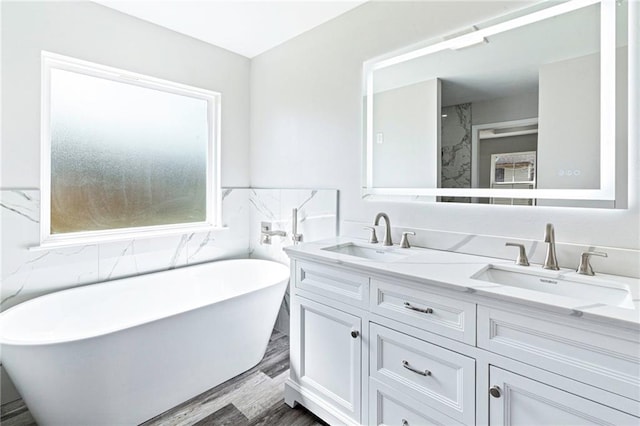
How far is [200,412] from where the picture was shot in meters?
1.74

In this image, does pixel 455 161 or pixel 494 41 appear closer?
pixel 494 41

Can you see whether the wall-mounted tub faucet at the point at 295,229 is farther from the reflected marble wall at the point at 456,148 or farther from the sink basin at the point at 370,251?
the reflected marble wall at the point at 456,148

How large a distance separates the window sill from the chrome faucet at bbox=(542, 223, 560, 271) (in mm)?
2446

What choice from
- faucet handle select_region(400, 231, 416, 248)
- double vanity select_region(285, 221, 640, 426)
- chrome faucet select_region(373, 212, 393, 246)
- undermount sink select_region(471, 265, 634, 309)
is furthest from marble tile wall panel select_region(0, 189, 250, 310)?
undermount sink select_region(471, 265, 634, 309)

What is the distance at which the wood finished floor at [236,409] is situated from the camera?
1676mm

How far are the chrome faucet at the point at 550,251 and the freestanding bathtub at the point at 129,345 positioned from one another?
1.54 metres

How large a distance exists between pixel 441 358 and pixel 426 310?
182mm

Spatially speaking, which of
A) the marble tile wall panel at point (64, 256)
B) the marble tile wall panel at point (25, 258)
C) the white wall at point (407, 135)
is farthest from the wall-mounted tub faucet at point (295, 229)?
the marble tile wall panel at point (25, 258)

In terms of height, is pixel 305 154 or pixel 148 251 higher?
pixel 305 154

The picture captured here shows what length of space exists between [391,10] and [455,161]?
1054 mm

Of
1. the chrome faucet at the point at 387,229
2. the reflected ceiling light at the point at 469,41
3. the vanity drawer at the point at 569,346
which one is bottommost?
the vanity drawer at the point at 569,346

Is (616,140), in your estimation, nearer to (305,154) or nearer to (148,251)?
(305,154)

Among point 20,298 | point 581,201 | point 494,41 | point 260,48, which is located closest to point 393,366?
point 581,201

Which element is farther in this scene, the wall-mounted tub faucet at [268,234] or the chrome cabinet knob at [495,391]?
the wall-mounted tub faucet at [268,234]
